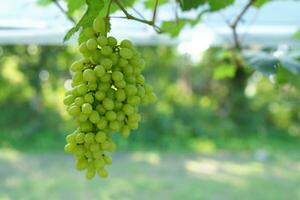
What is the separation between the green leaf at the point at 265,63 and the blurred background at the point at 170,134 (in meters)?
0.94

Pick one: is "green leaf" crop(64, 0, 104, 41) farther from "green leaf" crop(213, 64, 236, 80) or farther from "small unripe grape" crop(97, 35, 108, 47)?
"green leaf" crop(213, 64, 236, 80)

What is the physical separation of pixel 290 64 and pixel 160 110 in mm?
4404

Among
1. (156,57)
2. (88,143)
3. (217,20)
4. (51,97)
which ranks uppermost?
(156,57)

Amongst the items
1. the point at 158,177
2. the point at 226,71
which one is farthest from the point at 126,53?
the point at 158,177

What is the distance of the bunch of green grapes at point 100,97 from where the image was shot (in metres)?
0.41

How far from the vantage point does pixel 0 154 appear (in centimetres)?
437

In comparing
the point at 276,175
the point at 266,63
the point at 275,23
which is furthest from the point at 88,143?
the point at 276,175

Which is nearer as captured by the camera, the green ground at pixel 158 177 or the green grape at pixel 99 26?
the green grape at pixel 99 26

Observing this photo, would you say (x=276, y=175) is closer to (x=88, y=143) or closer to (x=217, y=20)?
(x=217, y=20)

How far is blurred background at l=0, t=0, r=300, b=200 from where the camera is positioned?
348 centimetres

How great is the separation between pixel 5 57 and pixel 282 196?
3244 mm

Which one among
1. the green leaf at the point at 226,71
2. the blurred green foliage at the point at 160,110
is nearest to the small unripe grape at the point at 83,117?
the green leaf at the point at 226,71

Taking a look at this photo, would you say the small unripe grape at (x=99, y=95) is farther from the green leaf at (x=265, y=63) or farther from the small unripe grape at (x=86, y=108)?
the green leaf at (x=265, y=63)

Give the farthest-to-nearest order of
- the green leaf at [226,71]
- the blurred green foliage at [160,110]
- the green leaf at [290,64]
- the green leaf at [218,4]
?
the blurred green foliage at [160,110], the green leaf at [226,71], the green leaf at [290,64], the green leaf at [218,4]
